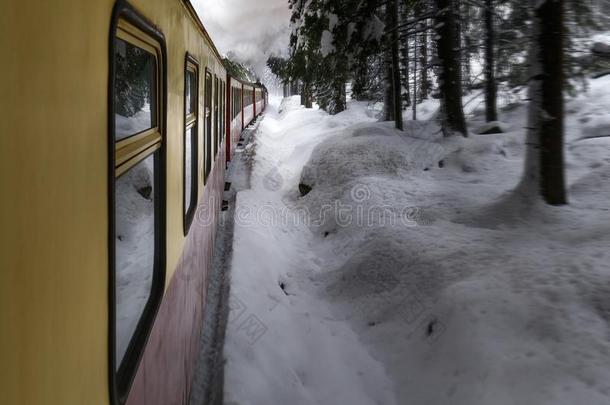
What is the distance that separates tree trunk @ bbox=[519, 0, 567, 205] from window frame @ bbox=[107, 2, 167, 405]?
17.2ft

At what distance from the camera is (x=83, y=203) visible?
3.50 feet

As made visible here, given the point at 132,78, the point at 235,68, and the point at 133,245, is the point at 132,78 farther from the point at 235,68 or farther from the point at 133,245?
the point at 235,68

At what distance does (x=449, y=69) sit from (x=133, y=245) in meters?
10.1

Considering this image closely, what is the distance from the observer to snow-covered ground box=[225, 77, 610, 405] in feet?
11.9

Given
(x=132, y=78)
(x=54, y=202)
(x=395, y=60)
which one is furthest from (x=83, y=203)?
(x=395, y=60)

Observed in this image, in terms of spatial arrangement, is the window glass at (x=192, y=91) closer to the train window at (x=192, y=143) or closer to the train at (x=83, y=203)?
the train window at (x=192, y=143)

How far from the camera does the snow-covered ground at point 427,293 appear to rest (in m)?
3.62

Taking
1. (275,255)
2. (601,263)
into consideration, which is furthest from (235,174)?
(601,263)

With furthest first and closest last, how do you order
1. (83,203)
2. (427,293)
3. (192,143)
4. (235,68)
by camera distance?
(235,68)
(427,293)
(192,143)
(83,203)

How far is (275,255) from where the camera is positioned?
7188 mm

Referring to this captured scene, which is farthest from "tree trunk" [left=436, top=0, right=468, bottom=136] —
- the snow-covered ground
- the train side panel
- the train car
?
the train side panel

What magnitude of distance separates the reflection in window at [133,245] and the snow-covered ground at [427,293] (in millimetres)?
2342

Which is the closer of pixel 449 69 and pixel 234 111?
pixel 449 69

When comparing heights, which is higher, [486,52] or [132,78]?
[486,52]
